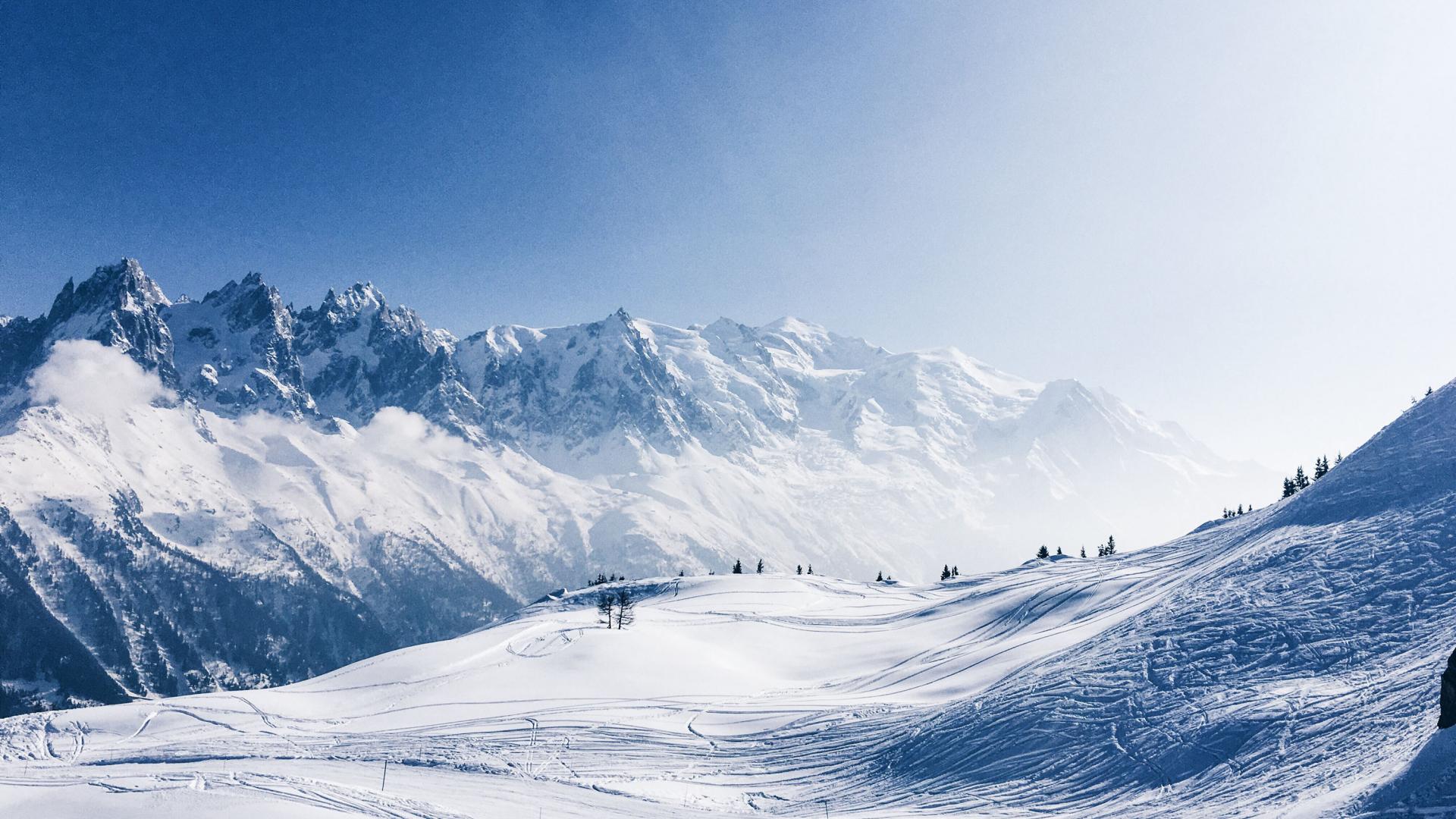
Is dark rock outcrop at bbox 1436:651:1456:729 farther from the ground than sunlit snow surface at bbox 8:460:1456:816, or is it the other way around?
dark rock outcrop at bbox 1436:651:1456:729

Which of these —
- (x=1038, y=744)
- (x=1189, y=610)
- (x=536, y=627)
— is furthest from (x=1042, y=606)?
(x=536, y=627)

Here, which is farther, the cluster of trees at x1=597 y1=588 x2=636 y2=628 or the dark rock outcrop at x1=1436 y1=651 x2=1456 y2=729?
the cluster of trees at x1=597 y1=588 x2=636 y2=628

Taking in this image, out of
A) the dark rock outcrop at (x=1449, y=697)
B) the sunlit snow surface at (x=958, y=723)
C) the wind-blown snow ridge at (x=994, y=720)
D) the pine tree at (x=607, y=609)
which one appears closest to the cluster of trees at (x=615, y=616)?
the pine tree at (x=607, y=609)

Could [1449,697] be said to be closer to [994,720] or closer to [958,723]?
[994,720]

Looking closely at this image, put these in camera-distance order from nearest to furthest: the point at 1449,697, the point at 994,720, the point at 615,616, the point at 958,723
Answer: the point at 1449,697, the point at 994,720, the point at 958,723, the point at 615,616

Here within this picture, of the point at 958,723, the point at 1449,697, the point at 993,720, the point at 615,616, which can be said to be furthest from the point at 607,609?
the point at 1449,697

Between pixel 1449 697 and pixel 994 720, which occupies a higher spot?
pixel 1449 697

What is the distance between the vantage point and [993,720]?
110ft

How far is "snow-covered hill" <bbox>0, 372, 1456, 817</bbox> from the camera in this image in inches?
964

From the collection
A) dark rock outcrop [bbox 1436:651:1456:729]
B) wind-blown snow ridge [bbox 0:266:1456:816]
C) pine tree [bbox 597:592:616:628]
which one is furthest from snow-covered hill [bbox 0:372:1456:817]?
pine tree [bbox 597:592:616:628]

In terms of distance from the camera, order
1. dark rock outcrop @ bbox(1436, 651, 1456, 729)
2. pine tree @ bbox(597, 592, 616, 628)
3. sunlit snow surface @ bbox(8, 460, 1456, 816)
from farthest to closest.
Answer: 1. pine tree @ bbox(597, 592, 616, 628)
2. sunlit snow surface @ bbox(8, 460, 1456, 816)
3. dark rock outcrop @ bbox(1436, 651, 1456, 729)

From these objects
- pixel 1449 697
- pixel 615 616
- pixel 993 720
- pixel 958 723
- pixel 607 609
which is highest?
pixel 1449 697

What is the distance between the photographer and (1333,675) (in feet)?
87.1

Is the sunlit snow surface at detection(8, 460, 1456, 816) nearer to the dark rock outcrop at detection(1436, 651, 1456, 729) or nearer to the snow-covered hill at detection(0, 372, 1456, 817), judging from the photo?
the snow-covered hill at detection(0, 372, 1456, 817)
